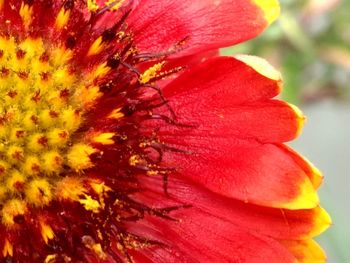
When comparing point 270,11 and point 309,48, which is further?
Answer: point 309,48

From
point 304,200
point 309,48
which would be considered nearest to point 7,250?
point 304,200

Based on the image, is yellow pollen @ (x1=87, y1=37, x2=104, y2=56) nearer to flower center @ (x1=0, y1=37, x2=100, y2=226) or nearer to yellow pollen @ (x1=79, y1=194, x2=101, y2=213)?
flower center @ (x1=0, y1=37, x2=100, y2=226)

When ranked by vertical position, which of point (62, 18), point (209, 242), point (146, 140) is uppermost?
point (62, 18)

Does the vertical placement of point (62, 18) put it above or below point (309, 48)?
above

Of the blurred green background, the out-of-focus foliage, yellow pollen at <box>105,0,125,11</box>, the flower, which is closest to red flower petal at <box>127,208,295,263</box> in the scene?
the flower

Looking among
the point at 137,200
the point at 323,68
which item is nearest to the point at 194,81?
the point at 137,200

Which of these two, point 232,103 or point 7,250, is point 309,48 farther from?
point 7,250
